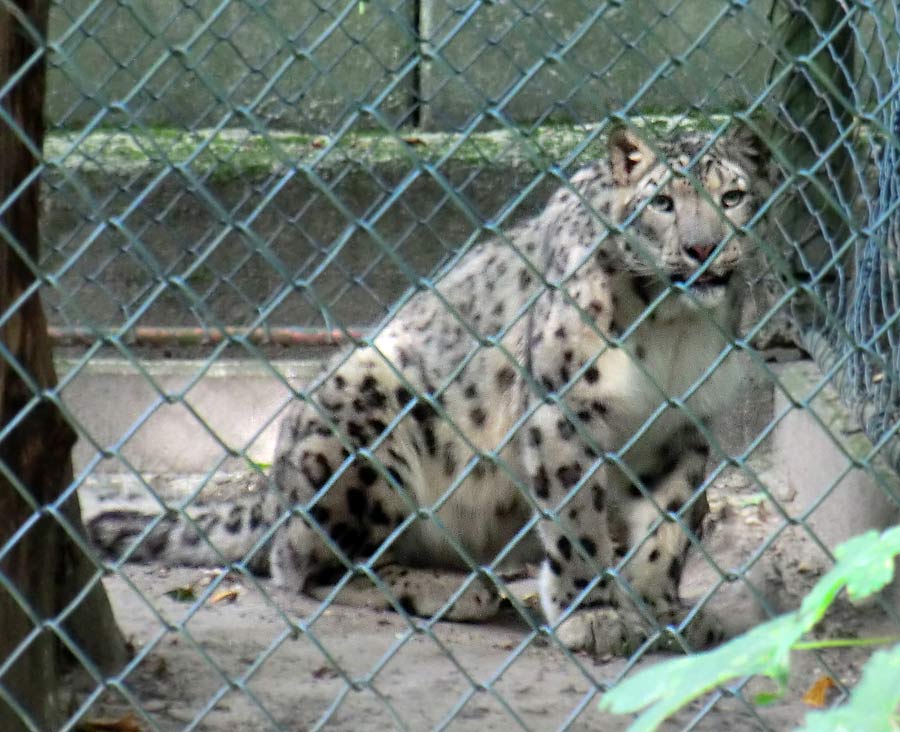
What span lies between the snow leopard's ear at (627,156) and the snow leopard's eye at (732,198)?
22 centimetres

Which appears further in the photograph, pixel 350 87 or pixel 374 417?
pixel 350 87

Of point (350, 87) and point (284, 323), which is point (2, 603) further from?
point (350, 87)

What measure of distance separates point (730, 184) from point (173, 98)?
320cm

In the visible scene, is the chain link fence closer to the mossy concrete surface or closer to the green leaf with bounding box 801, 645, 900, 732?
the mossy concrete surface

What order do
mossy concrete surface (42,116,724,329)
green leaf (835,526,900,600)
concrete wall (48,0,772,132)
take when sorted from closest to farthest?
green leaf (835,526,900,600), mossy concrete surface (42,116,724,329), concrete wall (48,0,772,132)

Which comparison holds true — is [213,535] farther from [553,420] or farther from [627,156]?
[627,156]

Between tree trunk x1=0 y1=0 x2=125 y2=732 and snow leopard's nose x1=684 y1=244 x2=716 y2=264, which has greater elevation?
snow leopard's nose x1=684 y1=244 x2=716 y2=264

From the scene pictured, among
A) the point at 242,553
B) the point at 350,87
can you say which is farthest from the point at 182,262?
the point at 242,553

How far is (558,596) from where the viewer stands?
14.2 feet

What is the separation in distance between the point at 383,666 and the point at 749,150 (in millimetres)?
1767

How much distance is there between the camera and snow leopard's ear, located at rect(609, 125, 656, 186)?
3.99 metres

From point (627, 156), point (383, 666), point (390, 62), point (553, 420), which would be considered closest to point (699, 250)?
point (627, 156)

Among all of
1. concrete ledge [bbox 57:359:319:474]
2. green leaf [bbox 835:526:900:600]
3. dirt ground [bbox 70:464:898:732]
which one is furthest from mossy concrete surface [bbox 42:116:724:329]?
green leaf [bbox 835:526:900:600]

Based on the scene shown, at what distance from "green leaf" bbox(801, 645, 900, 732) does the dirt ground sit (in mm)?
1483
